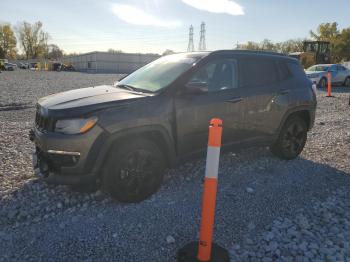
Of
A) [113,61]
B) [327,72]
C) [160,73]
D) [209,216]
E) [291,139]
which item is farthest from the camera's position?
[113,61]

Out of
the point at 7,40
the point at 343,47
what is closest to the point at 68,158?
the point at 343,47

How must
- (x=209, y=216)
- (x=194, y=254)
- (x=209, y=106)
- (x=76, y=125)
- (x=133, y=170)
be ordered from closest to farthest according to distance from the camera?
1. (x=209, y=216)
2. (x=194, y=254)
3. (x=76, y=125)
4. (x=133, y=170)
5. (x=209, y=106)

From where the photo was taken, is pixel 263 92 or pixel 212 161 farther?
pixel 263 92

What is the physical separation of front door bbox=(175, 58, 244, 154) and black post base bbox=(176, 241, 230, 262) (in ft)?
4.68

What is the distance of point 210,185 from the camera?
2.59 m

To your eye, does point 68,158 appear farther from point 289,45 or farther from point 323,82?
point 289,45

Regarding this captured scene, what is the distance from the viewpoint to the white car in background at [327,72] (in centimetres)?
1931

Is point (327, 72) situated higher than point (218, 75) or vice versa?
point (327, 72)

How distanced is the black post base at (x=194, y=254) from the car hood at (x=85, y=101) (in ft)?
5.56

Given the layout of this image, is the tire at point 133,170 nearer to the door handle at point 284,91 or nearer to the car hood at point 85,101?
the car hood at point 85,101

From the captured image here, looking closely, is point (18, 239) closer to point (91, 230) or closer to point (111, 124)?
point (91, 230)

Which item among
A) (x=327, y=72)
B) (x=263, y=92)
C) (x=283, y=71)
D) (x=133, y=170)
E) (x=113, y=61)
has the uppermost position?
(x=113, y=61)

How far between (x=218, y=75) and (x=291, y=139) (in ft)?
6.53

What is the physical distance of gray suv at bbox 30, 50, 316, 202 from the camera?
352 centimetres
